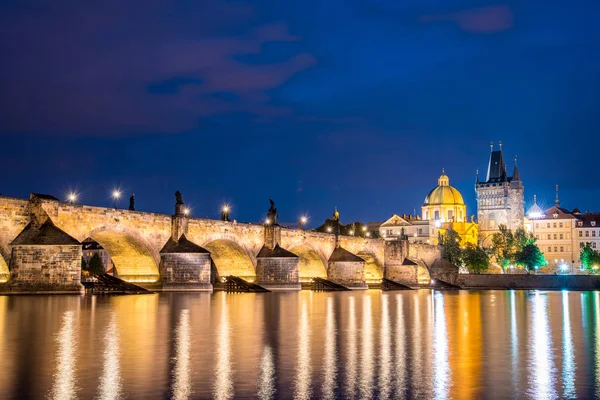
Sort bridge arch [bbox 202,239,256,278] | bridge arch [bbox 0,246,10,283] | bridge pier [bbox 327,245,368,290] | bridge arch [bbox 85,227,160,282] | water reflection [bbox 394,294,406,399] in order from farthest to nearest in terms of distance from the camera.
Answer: bridge pier [bbox 327,245,368,290], bridge arch [bbox 202,239,256,278], bridge arch [bbox 85,227,160,282], bridge arch [bbox 0,246,10,283], water reflection [bbox 394,294,406,399]

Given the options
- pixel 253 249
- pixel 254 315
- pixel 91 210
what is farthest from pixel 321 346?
pixel 253 249

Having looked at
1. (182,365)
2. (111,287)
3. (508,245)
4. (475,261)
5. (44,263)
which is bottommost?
(182,365)

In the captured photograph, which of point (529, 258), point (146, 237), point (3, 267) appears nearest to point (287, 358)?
point (3, 267)

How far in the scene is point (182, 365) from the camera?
1302cm

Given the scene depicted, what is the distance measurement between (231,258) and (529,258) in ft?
228

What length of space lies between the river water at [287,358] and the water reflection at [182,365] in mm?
24

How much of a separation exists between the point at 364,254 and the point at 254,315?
174 feet

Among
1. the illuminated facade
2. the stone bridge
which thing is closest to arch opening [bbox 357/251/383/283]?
the stone bridge

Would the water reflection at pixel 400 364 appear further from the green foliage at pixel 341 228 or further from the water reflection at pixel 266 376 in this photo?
the green foliage at pixel 341 228

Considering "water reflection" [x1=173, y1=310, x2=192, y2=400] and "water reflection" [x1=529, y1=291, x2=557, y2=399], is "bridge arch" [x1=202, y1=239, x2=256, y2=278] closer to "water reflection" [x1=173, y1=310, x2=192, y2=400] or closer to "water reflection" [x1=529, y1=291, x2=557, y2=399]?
"water reflection" [x1=173, y1=310, x2=192, y2=400]

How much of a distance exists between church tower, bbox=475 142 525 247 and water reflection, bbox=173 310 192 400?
148591mm

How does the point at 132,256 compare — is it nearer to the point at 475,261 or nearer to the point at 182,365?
the point at 182,365

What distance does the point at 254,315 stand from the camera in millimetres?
25781

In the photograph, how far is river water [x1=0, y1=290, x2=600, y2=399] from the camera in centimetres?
1091
